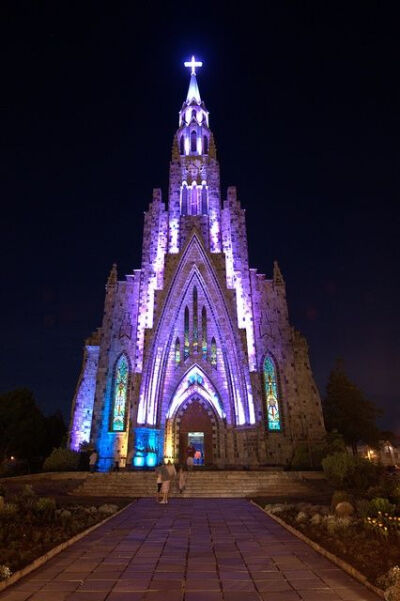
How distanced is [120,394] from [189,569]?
80.7 ft

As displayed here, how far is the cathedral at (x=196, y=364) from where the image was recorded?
91.2 feet

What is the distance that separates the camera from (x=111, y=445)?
92.9 ft

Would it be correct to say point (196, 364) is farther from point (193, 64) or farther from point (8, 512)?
point (193, 64)

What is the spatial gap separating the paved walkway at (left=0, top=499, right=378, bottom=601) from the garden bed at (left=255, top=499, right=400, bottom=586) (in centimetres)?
35

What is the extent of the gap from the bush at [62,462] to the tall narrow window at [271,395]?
1429 centimetres

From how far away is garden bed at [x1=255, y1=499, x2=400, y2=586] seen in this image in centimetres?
630

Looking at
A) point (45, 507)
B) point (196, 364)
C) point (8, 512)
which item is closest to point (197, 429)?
point (196, 364)

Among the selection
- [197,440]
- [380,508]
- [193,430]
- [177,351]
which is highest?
[177,351]

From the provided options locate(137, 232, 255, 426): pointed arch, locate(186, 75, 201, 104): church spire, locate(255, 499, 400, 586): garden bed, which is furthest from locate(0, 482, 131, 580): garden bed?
locate(186, 75, 201, 104): church spire

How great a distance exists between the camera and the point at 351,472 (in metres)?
17.1

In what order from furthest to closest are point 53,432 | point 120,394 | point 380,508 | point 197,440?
point 53,432 → point 120,394 → point 197,440 → point 380,508

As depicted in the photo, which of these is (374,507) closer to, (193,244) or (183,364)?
(183,364)

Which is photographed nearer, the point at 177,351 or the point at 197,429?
the point at 197,429

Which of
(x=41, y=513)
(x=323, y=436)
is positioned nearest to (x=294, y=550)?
(x=41, y=513)
